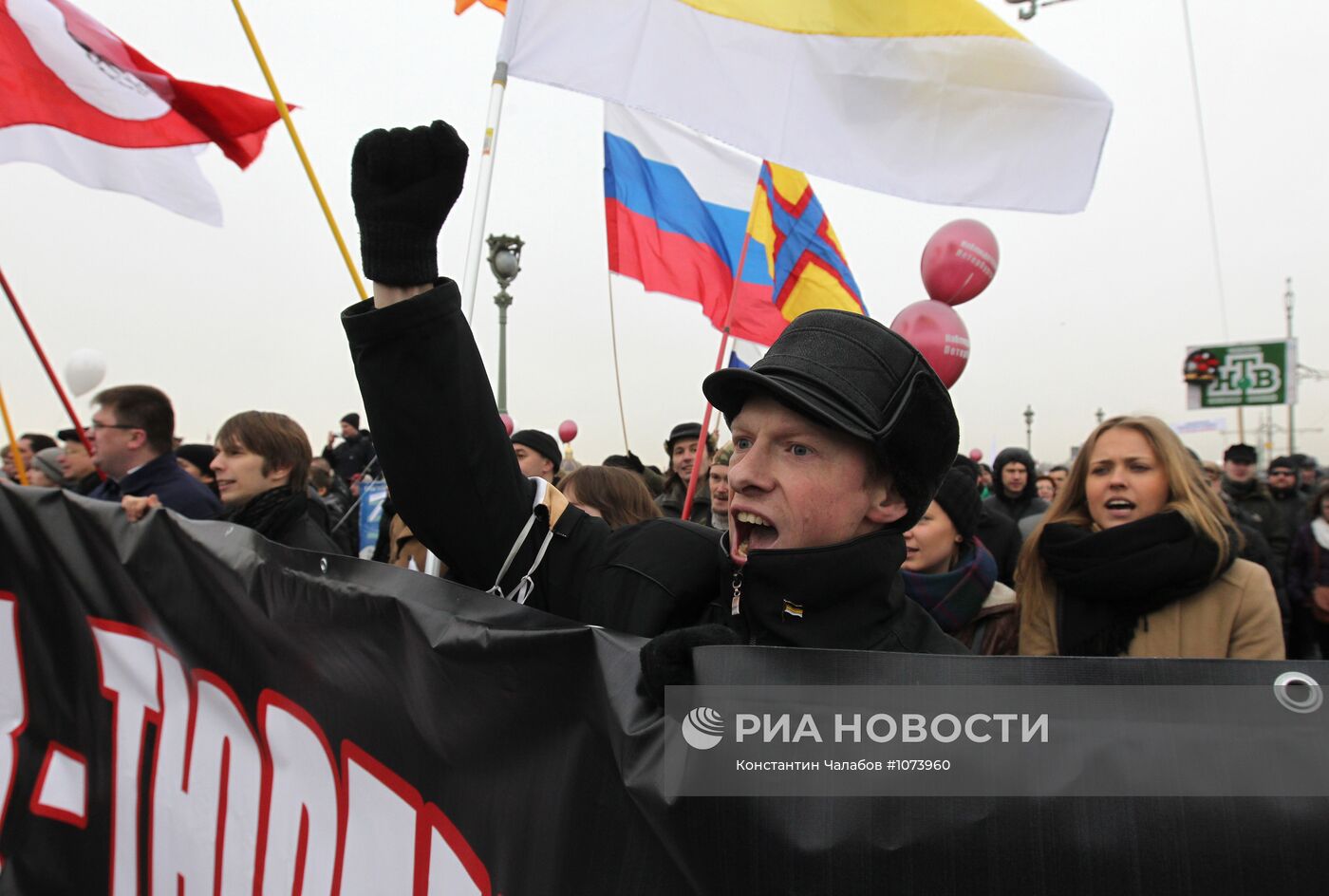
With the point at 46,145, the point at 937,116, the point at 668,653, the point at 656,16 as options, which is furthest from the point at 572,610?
the point at 46,145

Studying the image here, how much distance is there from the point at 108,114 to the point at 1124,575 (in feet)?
16.5

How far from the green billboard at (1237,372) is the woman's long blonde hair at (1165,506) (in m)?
15.7

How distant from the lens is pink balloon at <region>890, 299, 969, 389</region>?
4070 mm

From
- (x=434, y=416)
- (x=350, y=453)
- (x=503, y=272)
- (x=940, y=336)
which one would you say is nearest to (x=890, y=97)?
(x=940, y=336)

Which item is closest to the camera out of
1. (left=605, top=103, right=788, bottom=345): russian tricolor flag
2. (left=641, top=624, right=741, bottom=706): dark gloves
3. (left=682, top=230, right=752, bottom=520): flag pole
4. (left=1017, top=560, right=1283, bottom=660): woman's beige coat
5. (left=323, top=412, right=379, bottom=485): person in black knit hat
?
(left=641, top=624, right=741, bottom=706): dark gloves

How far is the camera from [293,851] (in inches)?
64.2

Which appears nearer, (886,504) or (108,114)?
(886,504)

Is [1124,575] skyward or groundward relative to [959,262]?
groundward

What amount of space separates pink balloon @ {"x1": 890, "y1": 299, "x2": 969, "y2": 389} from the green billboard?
570 inches

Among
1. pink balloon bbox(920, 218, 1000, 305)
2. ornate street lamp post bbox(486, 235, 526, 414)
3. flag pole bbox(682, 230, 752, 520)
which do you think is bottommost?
flag pole bbox(682, 230, 752, 520)

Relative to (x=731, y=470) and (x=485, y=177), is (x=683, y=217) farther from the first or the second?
(x=731, y=470)

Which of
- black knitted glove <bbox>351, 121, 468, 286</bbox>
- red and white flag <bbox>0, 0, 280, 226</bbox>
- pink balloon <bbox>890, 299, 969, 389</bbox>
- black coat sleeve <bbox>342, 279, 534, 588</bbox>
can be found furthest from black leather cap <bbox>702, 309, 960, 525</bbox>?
red and white flag <bbox>0, 0, 280, 226</bbox>

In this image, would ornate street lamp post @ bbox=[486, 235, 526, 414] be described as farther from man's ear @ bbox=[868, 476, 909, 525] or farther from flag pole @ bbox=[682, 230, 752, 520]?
man's ear @ bbox=[868, 476, 909, 525]

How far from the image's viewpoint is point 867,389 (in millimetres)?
1354
